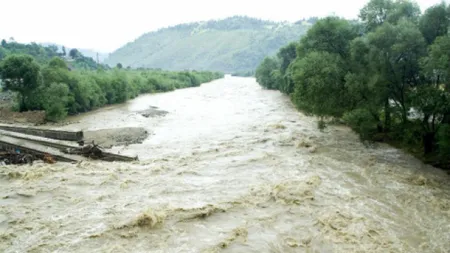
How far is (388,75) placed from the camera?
21.1 metres

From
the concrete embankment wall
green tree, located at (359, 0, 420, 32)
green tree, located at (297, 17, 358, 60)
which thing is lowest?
the concrete embankment wall

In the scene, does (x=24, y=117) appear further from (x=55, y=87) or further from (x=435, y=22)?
(x=435, y=22)

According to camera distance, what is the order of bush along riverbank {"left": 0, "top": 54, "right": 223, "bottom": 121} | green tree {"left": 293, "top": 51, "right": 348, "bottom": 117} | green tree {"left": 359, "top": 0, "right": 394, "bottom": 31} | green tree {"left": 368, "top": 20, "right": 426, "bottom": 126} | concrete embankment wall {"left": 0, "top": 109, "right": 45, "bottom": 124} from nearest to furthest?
1. green tree {"left": 368, "top": 20, "right": 426, "bottom": 126}
2. green tree {"left": 359, "top": 0, "right": 394, "bottom": 31}
3. green tree {"left": 293, "top": 51, "right": 348, "bottom": 117}
4. concrete embankment wall {"left": 0, "top": 109, "right": 45, "bottom": 124}
5. bush along riverbank {"left": 0, "top": 54, "right": 223, "bottom": 121}

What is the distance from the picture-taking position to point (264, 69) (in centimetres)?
8262

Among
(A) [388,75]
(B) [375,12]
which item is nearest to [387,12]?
(B) [375,12]

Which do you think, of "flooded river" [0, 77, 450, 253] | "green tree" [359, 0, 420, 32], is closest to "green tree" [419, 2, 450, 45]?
"green tree" [359, 0, 420, 32]

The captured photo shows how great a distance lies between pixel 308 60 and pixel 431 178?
10.9 m

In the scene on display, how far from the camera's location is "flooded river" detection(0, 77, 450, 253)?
37.6 feet

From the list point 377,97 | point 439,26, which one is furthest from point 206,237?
point 439,26

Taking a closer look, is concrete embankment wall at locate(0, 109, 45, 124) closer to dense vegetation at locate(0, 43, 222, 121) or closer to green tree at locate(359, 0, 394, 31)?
dense vegetation at locate(0, 43, 222, 121)

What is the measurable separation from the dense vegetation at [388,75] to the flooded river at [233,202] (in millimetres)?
1940

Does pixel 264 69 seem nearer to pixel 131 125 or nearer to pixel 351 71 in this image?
pixel 131 125

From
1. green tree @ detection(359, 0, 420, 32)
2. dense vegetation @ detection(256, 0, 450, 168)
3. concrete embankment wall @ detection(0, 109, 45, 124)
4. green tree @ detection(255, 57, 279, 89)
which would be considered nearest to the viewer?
dense vegetation @ detection(256, 0, 450, 168)

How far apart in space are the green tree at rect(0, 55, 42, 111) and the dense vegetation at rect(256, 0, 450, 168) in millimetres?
29177
